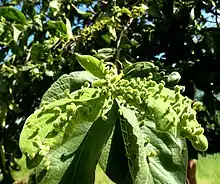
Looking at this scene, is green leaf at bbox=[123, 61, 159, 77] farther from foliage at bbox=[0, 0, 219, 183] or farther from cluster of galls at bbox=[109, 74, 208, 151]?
foliage at bbox=[0, 0, 219, 183]

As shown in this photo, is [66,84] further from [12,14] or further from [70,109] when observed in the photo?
[12,14]

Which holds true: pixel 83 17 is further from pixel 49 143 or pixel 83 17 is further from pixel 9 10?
pixel 49 143

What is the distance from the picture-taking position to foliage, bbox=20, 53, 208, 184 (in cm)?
63

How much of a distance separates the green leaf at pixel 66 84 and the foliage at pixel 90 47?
60 centimetres

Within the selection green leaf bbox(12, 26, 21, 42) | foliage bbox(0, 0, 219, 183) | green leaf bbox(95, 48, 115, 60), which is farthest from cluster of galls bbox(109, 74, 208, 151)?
green leaf bbox(12, 26, 21, 42)

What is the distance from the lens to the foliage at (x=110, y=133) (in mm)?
629

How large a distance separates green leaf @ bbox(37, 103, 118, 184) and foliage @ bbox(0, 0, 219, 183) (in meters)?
0.72

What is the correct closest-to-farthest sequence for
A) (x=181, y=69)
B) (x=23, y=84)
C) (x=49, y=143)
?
(x=49, y=143) → (x=181, y=69) → (x=23, y=84)

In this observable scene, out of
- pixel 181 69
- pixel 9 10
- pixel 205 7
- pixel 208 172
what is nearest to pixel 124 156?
pixel 181 69

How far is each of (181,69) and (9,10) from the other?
0.52 metres

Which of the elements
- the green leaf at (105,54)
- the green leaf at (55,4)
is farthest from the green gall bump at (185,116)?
the green leaf at (55,4)

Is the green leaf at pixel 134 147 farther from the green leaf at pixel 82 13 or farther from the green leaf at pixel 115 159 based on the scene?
the green leaf at pixel 82 13

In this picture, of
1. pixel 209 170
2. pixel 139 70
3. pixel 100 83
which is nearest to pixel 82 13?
pixel 139 70

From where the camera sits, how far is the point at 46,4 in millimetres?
1758
